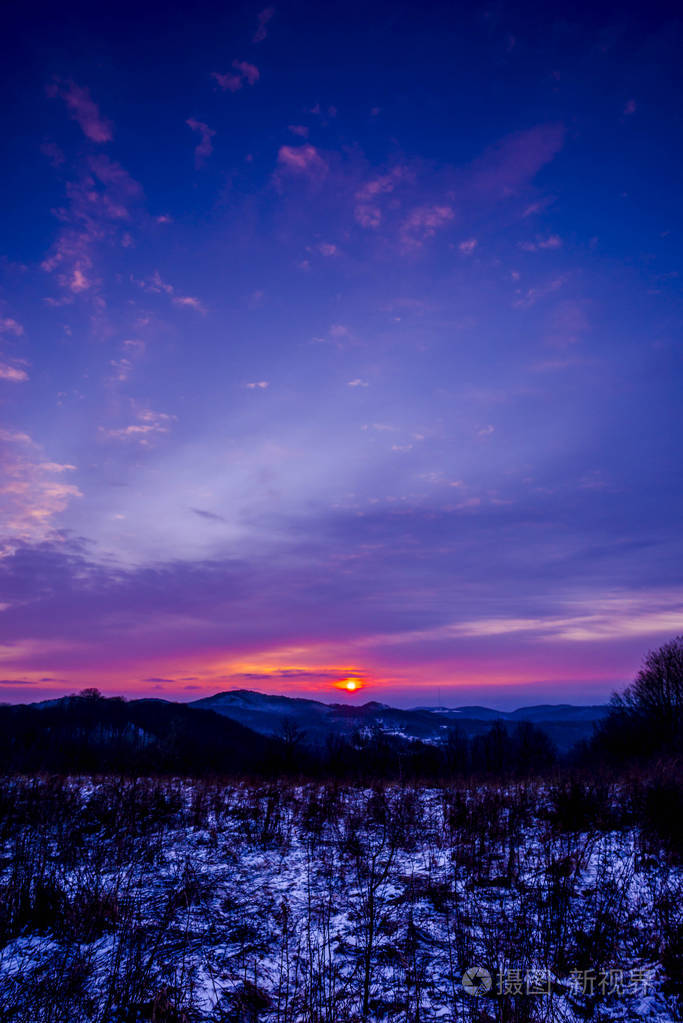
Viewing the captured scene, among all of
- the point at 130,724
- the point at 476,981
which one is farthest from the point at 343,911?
the point at 130,724

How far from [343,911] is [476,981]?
6.31ft

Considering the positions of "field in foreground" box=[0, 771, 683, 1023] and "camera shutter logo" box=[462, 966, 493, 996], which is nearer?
"field in foreground" box=[0, 771, 683, 1023]

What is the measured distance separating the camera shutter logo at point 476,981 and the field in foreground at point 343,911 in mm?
52

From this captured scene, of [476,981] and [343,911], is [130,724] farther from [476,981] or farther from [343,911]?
[476,981]

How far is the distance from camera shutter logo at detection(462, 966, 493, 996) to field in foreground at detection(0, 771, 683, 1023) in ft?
0.17

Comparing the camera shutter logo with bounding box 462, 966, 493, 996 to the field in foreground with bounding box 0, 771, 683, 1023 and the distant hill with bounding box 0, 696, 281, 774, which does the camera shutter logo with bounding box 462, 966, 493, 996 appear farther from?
the distant hill with bounding box 0, 696, 281, 774

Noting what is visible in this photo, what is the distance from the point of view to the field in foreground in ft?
13.2

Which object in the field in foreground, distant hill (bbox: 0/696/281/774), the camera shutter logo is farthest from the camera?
distant hill (bbox: 0/696/281/774)

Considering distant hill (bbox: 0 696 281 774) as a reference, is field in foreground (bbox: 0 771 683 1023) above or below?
above

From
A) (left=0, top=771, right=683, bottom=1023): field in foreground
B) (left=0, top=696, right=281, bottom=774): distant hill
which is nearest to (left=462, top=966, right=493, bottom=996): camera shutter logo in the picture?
(left=0, top=771, right=683, bottom=1023): field in foreground

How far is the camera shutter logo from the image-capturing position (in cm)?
421

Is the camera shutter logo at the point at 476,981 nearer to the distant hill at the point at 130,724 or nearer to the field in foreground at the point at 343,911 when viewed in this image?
the field in foreground at the point at 343,911

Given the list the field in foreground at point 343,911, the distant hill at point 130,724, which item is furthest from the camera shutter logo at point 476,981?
the distant hill at point 130,724

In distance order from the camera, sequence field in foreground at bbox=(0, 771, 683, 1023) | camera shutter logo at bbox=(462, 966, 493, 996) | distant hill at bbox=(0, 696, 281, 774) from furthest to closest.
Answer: distant hill at bbox=(0, 696, 281, 774) → camera shutter logo at bbox=(462, 966, 493, 996) → field in foreground at bbox=(0, 771, 683, 1023)
